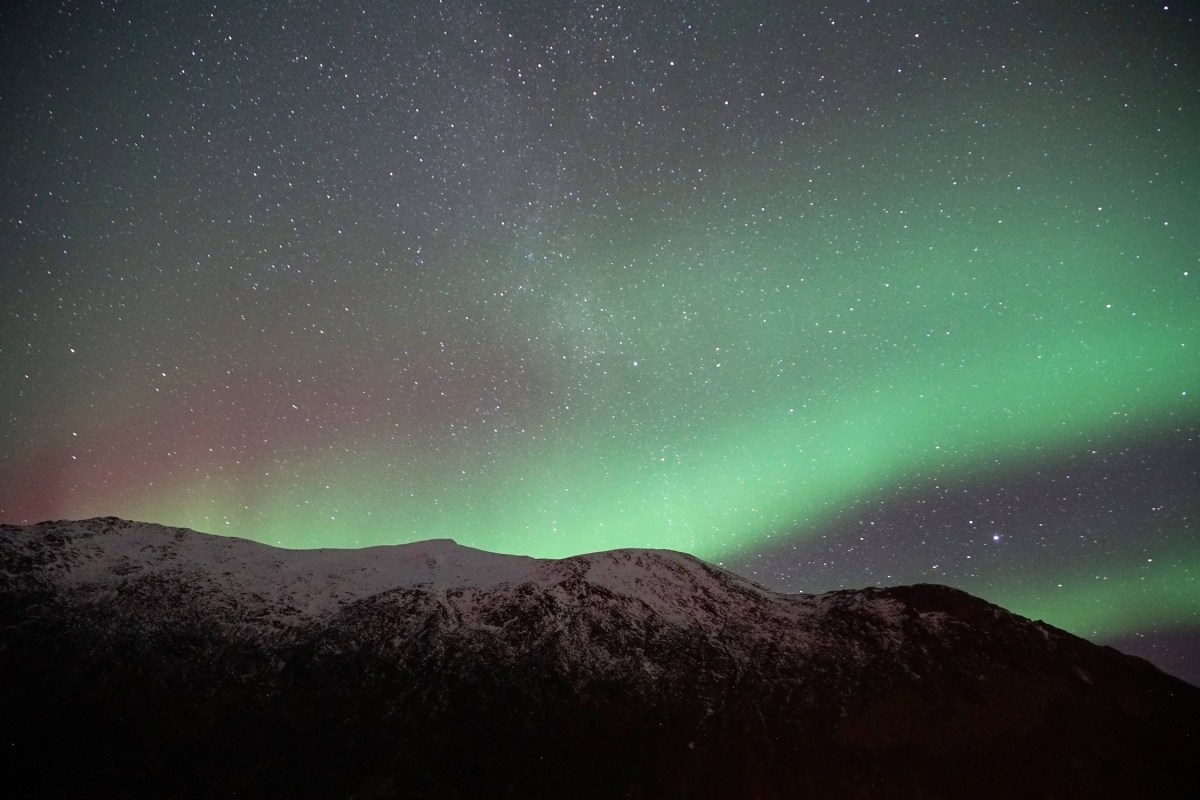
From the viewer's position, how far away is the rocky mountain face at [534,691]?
3638 cm

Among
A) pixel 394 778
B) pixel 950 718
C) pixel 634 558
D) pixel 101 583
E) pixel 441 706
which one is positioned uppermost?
pixel 634 558

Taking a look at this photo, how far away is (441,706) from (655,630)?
2087 cm

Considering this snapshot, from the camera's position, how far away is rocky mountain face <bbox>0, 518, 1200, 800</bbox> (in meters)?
36.4

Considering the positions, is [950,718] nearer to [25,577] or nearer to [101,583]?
[101,583]

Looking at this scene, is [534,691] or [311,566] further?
[311,566]

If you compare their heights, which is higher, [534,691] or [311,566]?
[311,566]

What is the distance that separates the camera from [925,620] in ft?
161

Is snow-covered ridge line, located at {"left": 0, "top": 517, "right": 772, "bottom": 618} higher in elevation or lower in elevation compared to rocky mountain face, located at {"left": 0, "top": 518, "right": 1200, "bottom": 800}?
higher

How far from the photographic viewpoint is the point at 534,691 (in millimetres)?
48062

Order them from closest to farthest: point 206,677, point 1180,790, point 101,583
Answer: point 1180,790 → point 206,677 → point 101,583

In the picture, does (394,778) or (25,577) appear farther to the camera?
(25,577)

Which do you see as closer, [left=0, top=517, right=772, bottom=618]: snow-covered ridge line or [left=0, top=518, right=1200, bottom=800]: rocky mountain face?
[left=0, top=518, right=1200, bottom=800]: rocky mountain face

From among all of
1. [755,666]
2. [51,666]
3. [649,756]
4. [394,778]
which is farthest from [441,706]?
[51,666]

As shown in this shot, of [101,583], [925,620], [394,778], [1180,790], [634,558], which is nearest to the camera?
[1180,790]
